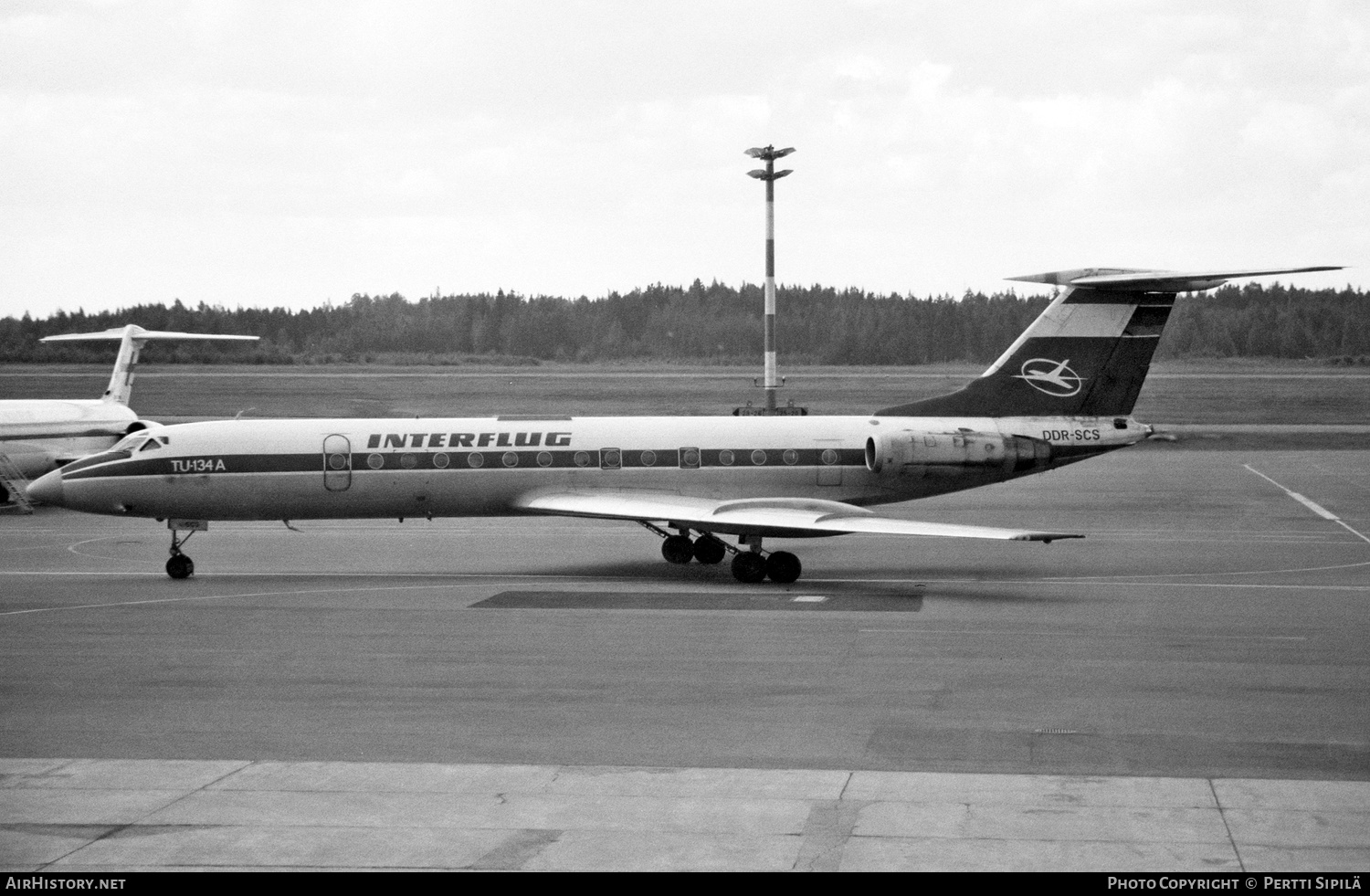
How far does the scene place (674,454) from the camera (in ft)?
93.1

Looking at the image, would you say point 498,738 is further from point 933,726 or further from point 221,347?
point 221,347

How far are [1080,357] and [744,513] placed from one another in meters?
7.51

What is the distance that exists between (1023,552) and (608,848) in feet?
66.4

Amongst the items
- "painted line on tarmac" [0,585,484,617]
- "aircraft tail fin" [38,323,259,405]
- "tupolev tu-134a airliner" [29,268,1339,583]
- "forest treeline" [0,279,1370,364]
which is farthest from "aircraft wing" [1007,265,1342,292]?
"forest treeline" [0,279,1370,364]

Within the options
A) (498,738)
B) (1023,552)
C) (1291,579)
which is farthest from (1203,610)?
(498,738)

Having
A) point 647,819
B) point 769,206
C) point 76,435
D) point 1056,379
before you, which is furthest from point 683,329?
point 647,819

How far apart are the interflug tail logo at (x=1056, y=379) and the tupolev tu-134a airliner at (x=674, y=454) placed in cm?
2

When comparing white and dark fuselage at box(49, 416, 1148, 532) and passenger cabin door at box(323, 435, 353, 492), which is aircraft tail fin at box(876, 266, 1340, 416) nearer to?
white and dark fuselage at box(49, 416, 1148, 532)

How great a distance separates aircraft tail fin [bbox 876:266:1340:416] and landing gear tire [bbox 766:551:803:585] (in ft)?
15.9

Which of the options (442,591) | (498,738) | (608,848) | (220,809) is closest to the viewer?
(608,848)

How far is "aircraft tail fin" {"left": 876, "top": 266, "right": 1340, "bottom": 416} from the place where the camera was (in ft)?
94.3

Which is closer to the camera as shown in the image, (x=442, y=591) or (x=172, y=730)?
(x=172, y=730)

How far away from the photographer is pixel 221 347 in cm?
10212

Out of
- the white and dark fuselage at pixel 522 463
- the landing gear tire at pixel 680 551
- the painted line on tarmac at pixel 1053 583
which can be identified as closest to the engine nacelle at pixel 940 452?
the white and dark fuselage at pixel 522 463
